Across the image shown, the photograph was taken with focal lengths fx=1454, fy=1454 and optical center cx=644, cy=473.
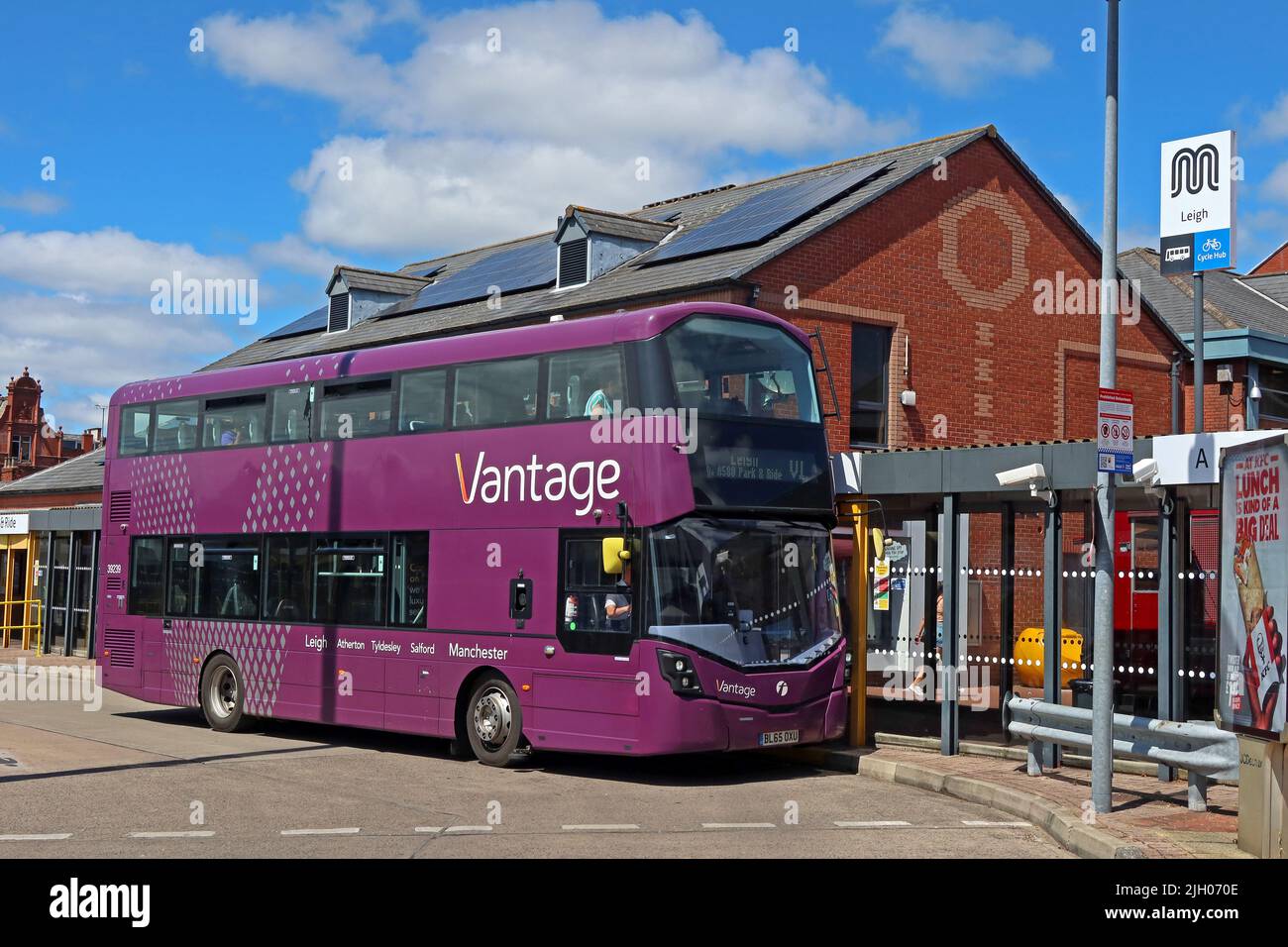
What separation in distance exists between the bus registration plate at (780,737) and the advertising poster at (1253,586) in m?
5.08

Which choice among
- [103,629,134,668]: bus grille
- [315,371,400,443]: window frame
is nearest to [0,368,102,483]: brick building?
[103,629,134,668]: bus grille

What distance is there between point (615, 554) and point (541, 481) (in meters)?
1.39

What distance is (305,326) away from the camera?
3628 cm

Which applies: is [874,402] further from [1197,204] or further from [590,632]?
[590,632]

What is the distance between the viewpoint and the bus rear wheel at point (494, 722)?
49.3ft

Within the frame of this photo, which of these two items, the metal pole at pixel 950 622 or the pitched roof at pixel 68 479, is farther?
the pitched roof at pixel 68 479

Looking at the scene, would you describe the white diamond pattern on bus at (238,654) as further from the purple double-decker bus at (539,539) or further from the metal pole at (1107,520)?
the metal pole at (1107,520)

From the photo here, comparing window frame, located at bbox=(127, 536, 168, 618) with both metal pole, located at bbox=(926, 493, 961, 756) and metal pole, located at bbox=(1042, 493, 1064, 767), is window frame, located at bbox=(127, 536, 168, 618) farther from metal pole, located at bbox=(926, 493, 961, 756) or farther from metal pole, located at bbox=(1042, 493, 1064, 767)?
metal pole, located at bbox=(1042, 493, 1064, 767)

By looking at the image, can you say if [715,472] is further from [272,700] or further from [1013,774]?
[272,700]

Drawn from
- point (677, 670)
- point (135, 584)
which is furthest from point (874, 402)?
point (135, 584)

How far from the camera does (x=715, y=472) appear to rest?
45.7ft

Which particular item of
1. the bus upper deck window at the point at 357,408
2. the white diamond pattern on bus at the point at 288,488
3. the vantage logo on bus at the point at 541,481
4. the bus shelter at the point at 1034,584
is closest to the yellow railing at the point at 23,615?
the white diamond pattern on bus at the point at 288,488
